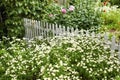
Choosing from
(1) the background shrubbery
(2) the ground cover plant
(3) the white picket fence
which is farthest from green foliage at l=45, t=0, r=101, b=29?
(2) the ground cover plant

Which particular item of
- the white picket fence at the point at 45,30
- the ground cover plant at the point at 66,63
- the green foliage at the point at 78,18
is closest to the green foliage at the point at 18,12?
the white picket fence at the point at 45,30

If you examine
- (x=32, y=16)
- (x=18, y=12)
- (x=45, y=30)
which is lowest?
(x=45, y=30)

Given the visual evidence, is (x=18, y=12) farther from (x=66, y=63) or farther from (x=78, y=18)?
(x=66, y=63)

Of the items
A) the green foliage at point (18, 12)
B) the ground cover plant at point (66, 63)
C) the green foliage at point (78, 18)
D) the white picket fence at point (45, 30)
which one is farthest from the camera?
the green foliage at point (78, 18)

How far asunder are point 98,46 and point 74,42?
46 cm

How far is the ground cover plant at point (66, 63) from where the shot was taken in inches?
201

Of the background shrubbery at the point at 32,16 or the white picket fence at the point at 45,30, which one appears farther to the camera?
the background shrubbery at the point at 32,16

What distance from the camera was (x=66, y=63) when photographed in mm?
5305

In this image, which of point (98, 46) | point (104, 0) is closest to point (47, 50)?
point (98, 46)

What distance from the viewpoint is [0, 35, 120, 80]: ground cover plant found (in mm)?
5105

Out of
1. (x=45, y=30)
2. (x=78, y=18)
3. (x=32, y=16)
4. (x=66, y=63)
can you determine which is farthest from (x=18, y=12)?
(x=66, y=63)

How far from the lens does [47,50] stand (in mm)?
5680

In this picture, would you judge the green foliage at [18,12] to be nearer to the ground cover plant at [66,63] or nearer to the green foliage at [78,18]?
the green foliage at [78,18]

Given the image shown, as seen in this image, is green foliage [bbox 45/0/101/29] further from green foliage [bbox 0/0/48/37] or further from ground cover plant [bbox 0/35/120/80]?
ground cover plant [bbox 0/35/120/80]
